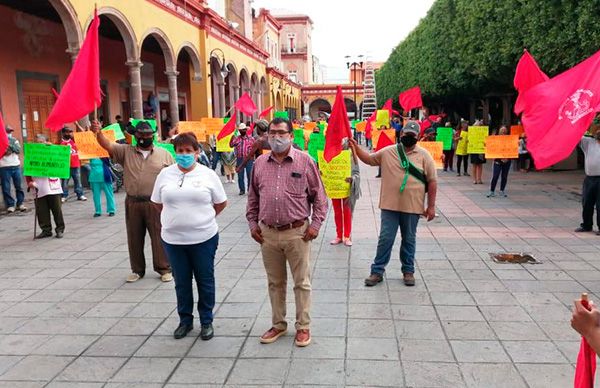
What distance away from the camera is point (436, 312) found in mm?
4887

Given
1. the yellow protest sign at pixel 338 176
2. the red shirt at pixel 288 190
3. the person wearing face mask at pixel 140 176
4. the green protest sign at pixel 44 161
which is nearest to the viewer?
the red shirt at pixel 288 190

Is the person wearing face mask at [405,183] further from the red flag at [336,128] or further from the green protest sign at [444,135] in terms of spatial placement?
the green protest sign at [444,135]

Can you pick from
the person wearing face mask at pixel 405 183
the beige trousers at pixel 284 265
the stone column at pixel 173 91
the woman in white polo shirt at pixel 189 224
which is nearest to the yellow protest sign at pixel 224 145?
the stone column at pixel 173 91

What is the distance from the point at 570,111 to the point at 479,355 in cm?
210

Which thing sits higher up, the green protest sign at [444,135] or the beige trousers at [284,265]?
the green protest sign at [444,135]

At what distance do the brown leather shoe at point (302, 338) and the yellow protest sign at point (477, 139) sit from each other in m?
10.3

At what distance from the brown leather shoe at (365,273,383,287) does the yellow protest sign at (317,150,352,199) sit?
6.04ft

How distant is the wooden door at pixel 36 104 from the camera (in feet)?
50.8

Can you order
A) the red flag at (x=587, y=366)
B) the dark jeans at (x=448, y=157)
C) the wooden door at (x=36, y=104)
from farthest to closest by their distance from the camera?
1. the dark jeans at (x=448, y=157)
2. the wooden door at (x=36, y=104)
3. the red flag at (x=587, y=366)

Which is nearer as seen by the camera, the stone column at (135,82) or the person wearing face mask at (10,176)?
the person wearing face mask at (10,176)

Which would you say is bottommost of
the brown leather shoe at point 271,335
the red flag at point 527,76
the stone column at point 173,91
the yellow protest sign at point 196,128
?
the brown leather shoe at point 271,335

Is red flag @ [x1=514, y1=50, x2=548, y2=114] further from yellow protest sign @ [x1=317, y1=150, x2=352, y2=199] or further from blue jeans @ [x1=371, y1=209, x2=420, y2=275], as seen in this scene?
yellow protest sign @ [x1=317, y1=150, x2=352, y2=199]

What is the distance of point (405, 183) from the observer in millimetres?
5461

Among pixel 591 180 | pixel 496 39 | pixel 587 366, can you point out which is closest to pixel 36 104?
pixel 496 39
